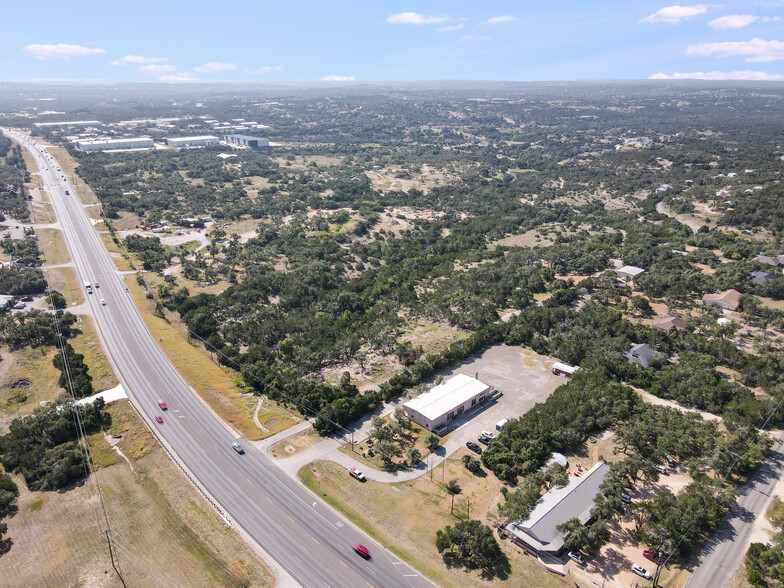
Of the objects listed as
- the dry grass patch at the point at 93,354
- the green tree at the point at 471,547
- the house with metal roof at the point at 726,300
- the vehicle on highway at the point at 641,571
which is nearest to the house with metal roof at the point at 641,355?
the house with metal roof at the point at 726,300

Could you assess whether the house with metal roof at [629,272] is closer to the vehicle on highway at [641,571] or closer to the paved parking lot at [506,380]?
the paved parking lot at [506,380]

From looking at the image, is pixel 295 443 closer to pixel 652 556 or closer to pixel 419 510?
pixel 419 510

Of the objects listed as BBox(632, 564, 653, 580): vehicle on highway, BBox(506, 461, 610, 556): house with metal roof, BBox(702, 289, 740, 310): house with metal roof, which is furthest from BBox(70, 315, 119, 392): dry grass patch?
BBox(702, 289, 740, 310): house with metal roof

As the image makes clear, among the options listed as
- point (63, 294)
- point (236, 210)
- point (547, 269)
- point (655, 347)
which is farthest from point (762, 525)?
point (236, 210)

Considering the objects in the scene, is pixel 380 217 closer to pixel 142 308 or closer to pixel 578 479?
pixel 142 308

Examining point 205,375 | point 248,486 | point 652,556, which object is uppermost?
point 205,375

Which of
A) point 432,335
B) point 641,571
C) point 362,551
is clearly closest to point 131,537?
point 362,551
